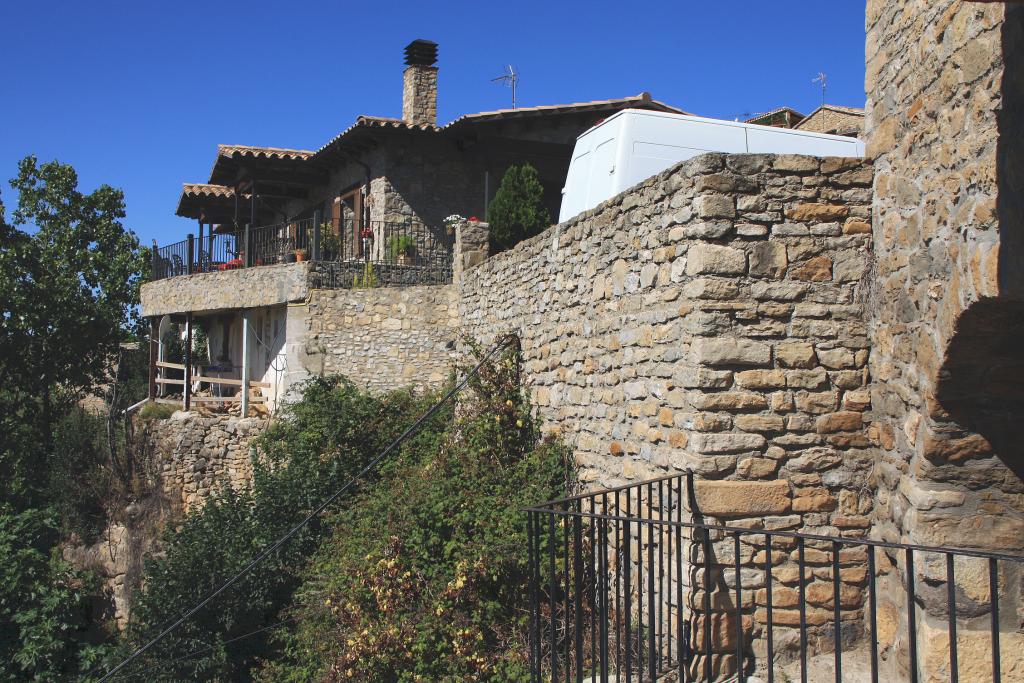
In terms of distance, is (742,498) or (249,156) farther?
(249,156)

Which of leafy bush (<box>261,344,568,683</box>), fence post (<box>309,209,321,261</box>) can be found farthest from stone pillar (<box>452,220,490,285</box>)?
fence post (<box>309,209,321,261</box>)

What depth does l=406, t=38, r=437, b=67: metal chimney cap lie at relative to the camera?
1748cm

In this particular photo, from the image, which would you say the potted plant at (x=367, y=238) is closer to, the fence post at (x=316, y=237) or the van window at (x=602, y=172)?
the fence post at (x=316, y=237)

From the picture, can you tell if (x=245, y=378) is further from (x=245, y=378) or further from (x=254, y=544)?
(x=254, y=544)

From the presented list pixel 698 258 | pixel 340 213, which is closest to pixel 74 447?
pixel 340 213

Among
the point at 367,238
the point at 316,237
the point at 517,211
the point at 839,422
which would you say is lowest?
the point at 839,422

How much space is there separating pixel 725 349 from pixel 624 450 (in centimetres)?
153

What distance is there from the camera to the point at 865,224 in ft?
17.3

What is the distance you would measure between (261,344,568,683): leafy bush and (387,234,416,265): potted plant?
6421mm

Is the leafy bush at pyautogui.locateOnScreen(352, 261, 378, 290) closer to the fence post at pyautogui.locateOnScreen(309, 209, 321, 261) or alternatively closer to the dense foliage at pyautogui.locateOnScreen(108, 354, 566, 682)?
the fence post at pyautogui.locateOnScreen(309, 209, 321, 261)

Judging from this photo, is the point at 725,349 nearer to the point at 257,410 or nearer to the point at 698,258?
the point at 698,258

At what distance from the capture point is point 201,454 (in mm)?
14594

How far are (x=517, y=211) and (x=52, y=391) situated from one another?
13404 mm

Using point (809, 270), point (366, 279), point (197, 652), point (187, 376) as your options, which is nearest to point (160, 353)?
point (187, 376)
